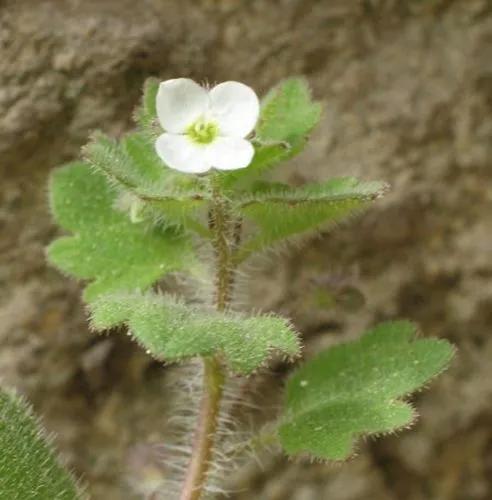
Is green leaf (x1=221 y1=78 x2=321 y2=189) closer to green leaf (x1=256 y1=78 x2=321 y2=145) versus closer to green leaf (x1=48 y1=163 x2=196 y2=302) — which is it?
green leaf (x1=256 y1=78 x2=321 y2=145)

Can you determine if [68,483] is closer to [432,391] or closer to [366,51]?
[432,391]

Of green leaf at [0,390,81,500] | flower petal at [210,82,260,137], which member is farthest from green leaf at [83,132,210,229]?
green leaf at [0,390,81,500]

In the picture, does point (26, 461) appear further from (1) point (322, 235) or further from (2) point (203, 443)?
(1) point (322, 235)

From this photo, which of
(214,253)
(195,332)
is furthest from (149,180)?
(195,332)

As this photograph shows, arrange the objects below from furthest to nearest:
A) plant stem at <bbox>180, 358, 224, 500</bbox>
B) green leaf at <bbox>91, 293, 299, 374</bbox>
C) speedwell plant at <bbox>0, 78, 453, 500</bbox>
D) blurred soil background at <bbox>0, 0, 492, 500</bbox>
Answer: blurred soil background at <bbox>0, 0, 492, 500</bbox> → plant stem at <bbox>180, 358, 224, 500</bbox> → speedwell plant at <bbox>0, 78, 453, 500</bbox> → green leaf at <bbox>91, 293, 299, 374</bbox>

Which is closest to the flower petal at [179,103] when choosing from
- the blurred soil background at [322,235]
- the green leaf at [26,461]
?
the blurred soil background at [322,235]

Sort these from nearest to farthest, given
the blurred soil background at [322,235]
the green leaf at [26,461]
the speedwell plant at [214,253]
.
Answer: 1. the speedwell plant at [214,253]
2. the green leaf at [26,461]
3. the blurred soil background at [322,235]

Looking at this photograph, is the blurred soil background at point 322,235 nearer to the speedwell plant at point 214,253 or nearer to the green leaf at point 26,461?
the speedwell plant at point 214,253
